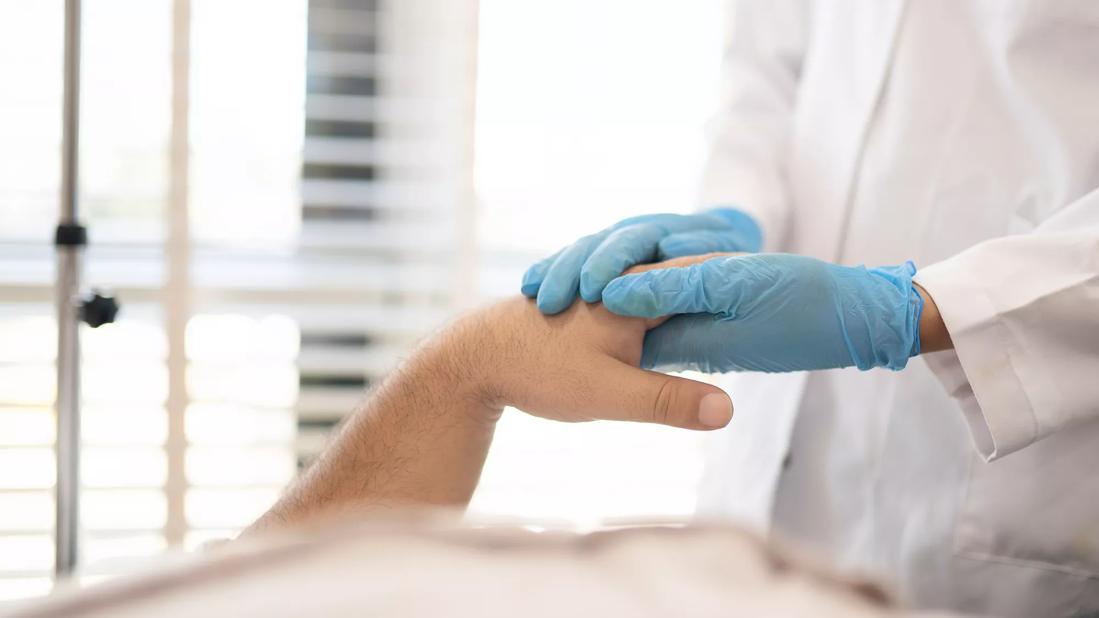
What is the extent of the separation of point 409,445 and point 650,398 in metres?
0.30

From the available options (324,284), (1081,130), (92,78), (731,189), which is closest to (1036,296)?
(1081,130)

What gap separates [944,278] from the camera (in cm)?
94

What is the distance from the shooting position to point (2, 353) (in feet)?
5.97

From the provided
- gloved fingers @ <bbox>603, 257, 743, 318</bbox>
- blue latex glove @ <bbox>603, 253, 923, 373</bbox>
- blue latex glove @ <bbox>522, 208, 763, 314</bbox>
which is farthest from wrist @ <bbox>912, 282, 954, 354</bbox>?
blue latex glove @ <bbox>522, 208, 763, 314</bbox>

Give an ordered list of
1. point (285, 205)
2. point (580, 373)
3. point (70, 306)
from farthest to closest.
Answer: point (285, 205) → point (70, 306) → point (580, 373)

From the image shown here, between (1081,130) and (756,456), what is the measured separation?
0.63m

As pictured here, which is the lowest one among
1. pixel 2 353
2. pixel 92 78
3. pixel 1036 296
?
pixel 2 353

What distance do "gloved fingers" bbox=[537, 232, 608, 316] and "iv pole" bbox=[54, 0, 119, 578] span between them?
24.8 inches

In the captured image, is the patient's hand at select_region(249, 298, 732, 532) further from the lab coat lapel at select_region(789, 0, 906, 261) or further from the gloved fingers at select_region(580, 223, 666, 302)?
the lab coat lapel at select_region(789, 0, 906, 261)

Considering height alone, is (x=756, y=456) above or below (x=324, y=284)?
below

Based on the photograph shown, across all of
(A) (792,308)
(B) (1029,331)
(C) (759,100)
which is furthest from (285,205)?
(B) (1029,331)

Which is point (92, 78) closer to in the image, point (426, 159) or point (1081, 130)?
point (426, 159)

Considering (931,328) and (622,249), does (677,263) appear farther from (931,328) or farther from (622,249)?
(931,328)

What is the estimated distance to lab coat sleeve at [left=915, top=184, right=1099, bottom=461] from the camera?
915mm
